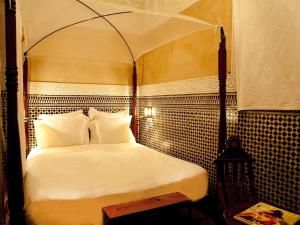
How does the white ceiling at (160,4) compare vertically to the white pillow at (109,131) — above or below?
above

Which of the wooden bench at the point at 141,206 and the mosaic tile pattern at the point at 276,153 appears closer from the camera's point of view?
the wooden bench at the point at 141,206

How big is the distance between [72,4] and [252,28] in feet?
→ 8.17

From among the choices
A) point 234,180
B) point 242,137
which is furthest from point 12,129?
point 242,137

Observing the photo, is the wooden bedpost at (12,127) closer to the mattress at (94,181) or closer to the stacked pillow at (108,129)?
the mattress at (94,181)

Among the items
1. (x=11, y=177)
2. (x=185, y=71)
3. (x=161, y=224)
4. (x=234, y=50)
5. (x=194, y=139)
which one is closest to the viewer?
(x=11, y=177)

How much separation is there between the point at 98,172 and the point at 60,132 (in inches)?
59.3

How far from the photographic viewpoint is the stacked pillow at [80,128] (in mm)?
3762

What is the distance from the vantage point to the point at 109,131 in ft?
13.6

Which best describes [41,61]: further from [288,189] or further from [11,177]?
[288,189]

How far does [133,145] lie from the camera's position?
4047mm

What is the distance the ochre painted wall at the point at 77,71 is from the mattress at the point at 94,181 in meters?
1.44

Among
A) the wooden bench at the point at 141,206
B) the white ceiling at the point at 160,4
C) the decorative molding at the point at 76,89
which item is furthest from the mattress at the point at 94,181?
the white ceiling at the point at 160,4

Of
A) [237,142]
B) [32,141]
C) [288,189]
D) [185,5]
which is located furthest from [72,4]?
[288,189]

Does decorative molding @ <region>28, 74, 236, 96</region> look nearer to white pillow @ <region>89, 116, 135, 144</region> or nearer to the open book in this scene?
white pillow @ <region>89, 116, 135, 144</region>
